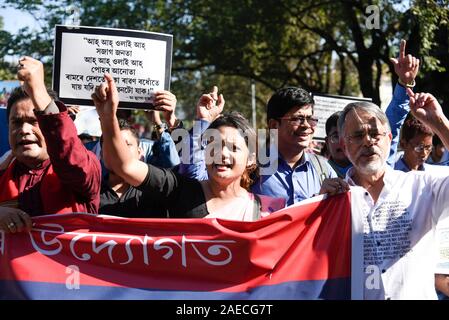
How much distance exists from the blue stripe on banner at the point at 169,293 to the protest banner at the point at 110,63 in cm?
118

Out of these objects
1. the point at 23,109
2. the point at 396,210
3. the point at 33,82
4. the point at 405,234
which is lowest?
the point at 405,234

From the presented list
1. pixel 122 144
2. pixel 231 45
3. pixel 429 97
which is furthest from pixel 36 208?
pixel 231 45

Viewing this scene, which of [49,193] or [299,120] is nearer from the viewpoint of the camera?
[49,193]

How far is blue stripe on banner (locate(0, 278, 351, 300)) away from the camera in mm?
3213

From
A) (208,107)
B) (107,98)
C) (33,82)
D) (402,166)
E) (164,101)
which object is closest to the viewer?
(33,82)

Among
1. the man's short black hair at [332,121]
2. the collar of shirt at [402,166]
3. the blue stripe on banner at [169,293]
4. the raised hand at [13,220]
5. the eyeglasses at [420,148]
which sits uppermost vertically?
the man's short black hair at [332,121]

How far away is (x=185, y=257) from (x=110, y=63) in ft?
4.59

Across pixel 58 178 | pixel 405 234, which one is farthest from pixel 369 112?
pixel 58 178

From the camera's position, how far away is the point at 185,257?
3275 mm

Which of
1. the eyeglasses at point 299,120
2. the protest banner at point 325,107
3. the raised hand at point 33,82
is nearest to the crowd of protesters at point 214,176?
the raised hand at point 33,82

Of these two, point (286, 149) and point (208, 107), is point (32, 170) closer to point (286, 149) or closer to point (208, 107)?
point (208, 107)

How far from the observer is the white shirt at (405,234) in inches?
122

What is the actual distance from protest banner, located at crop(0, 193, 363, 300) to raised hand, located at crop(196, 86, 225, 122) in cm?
94

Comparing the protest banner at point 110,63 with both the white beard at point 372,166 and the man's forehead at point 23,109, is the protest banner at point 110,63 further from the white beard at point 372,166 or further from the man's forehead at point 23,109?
the white beard at point 372,166
